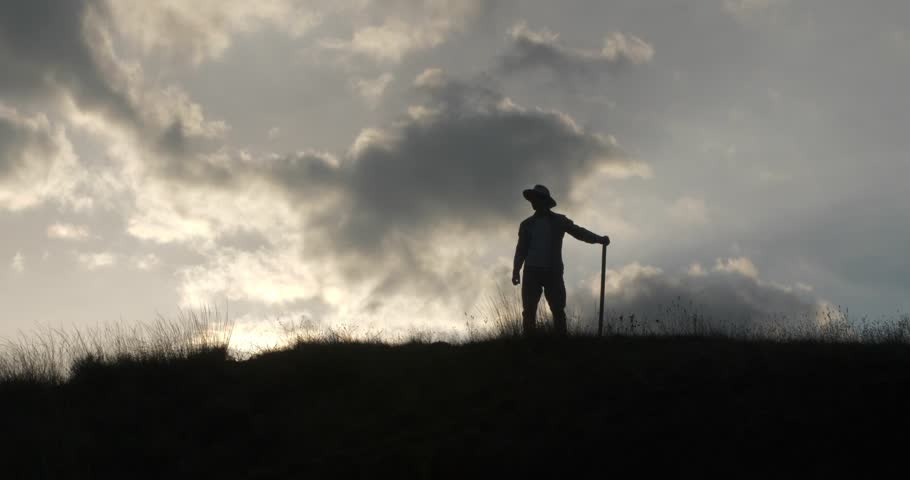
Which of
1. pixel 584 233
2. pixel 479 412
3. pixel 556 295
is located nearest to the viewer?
pixel 479 412

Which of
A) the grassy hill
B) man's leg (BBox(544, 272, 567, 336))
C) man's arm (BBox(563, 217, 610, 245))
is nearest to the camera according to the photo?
the grassy hill

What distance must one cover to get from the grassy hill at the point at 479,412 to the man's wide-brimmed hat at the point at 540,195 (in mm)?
2489

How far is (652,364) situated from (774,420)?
6.98 ft

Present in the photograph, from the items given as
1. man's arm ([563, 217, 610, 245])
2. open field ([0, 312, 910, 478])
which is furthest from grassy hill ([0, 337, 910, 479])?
man's arm ([563, 217, 610, 245])

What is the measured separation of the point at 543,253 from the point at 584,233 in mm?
805

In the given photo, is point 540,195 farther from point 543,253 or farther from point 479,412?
point 479,412

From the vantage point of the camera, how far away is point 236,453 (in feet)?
30.6

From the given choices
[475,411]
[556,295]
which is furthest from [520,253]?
[475,411]

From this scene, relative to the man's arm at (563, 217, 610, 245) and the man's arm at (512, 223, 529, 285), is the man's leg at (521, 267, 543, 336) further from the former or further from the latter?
the man's arm at (563, 217, 610, 245)

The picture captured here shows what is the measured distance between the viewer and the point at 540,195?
1280cm

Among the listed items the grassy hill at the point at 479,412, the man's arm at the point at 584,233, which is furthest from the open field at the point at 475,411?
the man's arm at the point at 584,233

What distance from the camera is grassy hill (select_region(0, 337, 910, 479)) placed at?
7605 mm

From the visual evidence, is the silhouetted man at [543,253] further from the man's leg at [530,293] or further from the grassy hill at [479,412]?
the grassy hill at [479,412]

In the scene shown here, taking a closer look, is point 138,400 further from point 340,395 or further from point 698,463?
point 698,463
